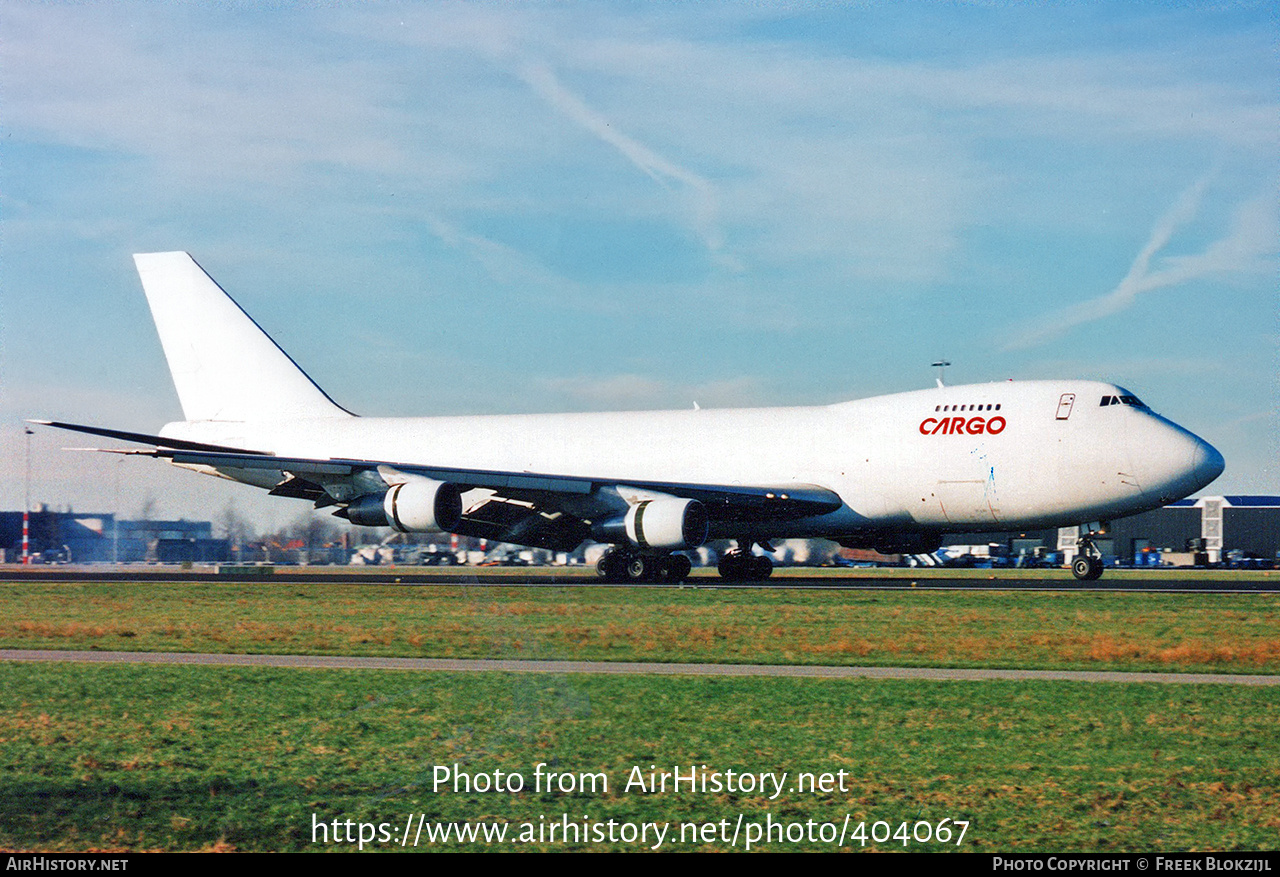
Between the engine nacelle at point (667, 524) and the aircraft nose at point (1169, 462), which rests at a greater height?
the aircraft nose at point (1169, 462)

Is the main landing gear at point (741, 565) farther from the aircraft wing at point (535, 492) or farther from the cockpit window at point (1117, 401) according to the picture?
Result: the cockpit window at point (1117, 401)

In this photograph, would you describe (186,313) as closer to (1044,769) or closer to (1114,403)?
(1114,403)

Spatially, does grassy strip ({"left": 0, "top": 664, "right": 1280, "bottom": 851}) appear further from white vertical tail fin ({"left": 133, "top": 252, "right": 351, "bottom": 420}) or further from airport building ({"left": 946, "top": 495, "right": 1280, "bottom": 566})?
airport building ({"left": 946, "top": 495, "right": 1280, "bottom": 566})

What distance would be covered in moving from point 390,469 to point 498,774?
2927cm

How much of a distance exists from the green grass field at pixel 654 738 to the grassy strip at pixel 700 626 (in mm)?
142

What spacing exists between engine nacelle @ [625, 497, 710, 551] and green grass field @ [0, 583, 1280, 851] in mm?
13541

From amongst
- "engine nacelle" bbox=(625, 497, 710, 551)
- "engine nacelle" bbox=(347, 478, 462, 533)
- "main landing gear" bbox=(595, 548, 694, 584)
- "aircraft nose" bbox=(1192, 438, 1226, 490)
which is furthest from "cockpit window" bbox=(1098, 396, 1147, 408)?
"engine nacelle" bbox=(347, 478, 462, 533)

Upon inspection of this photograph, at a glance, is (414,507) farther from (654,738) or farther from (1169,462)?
(654,738)

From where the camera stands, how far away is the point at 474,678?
16562mm

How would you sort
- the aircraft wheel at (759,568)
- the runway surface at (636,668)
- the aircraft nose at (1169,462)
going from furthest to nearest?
the aircraft wheel at (759,568), the aircraft nose at (1169,462), the runway surface at (636,668)

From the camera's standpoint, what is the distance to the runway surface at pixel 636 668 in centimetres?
1667

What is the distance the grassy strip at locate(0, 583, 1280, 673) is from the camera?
19.6 meters

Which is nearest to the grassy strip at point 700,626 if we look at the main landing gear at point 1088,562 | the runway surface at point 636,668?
the runway surface at point 636,668
